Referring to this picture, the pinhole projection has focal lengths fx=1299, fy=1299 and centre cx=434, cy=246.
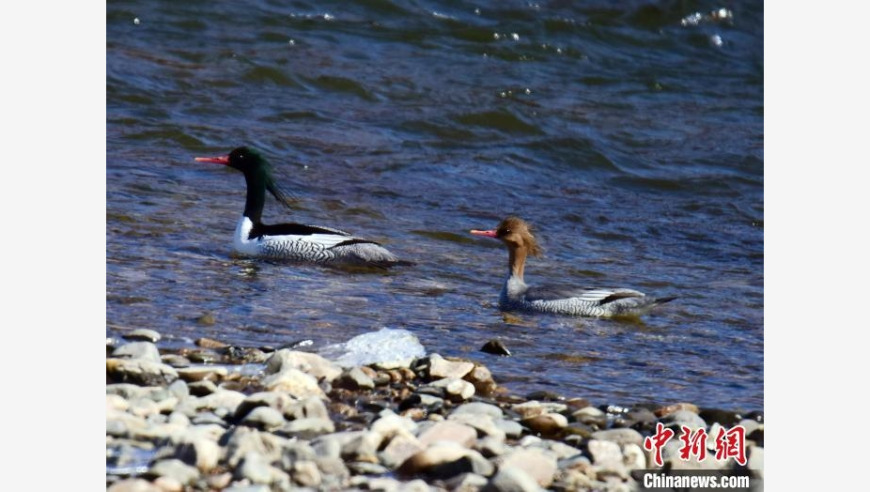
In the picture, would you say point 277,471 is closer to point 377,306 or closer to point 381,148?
point 377,306

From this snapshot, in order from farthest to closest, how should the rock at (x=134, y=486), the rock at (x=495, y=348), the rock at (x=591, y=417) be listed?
the rock at (x=495, y=348), the rock at (x=591, y=417), the rock at (x=134, y=486)

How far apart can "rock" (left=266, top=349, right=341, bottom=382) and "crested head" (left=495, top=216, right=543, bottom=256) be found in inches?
148

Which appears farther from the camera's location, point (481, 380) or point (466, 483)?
point (481, 380)

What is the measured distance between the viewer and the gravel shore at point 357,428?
17.5ft

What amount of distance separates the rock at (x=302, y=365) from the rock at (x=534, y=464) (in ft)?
4.95

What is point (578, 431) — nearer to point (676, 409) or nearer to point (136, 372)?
point (676, 409)

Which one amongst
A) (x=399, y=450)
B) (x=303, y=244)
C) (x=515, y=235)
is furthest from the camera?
(x=303, y=244)

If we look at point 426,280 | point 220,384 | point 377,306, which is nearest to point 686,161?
point 426,280

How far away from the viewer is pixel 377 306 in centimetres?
935

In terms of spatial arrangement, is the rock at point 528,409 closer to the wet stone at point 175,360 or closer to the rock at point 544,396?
the rock at point 544,396

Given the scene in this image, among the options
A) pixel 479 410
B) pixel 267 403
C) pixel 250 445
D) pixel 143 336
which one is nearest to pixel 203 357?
pixel 143 336

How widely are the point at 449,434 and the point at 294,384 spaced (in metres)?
1.01

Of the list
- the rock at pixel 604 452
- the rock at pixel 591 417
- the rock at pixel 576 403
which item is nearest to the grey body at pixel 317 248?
the rock at pixel 576 403

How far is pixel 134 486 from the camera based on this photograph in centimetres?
500
